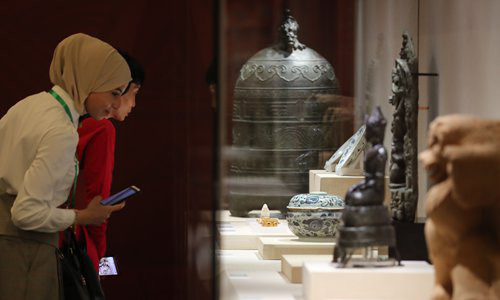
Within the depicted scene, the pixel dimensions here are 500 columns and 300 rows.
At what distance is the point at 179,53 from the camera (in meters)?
5.61

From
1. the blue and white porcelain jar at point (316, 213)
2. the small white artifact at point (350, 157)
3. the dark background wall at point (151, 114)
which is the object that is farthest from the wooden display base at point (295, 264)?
the dark background wall at point (151, 114)

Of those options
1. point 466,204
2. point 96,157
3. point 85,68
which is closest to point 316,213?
point 96,157

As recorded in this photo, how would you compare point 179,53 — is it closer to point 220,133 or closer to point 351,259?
point 220,133

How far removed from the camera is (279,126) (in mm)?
4562

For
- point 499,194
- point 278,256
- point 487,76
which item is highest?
point 487,76

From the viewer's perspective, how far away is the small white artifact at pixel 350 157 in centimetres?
384

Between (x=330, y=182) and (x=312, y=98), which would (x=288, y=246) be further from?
(x=312, y=98)

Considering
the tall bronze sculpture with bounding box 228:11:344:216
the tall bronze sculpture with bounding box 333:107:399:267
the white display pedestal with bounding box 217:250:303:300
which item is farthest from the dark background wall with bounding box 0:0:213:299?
the tall bronze sculpture with bounding box 333:107:399:267

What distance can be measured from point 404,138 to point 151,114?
1.97 metres

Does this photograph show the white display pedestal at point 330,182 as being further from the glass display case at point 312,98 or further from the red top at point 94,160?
the red top at point 94,160

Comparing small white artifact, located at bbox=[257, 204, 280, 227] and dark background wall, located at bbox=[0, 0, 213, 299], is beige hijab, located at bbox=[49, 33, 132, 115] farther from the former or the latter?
dark background wall, located at bbox=[0, 0, 213, 299]

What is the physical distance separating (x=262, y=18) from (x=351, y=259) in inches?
29.2

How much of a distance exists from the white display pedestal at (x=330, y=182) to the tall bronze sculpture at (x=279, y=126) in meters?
0.03

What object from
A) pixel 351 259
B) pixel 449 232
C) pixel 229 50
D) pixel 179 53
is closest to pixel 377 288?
pixel 351 259
